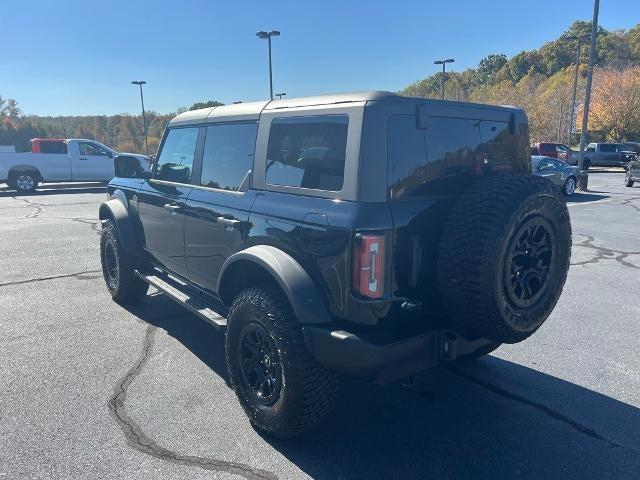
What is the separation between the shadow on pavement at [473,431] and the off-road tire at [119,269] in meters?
1.85

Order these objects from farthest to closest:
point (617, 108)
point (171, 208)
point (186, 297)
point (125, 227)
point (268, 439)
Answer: point (617, 108), point (125, 227), point (171, 208), point (186, 297), point (268, 439)

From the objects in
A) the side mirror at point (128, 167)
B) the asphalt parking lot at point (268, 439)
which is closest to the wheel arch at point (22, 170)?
the asphalt parking lot at point (268, 439)

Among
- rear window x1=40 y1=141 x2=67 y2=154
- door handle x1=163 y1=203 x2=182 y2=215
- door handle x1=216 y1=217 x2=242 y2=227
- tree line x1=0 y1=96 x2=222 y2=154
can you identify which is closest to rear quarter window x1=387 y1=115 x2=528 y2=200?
door handle x1=216 y1=217 x2=242 y2=227

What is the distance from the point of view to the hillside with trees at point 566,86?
4047 centimetres

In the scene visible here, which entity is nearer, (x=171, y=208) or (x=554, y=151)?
(x=171, y=208)

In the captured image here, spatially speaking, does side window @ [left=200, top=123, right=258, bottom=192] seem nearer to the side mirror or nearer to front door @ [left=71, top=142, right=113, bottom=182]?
the side mirror

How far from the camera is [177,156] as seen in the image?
14.8 ft

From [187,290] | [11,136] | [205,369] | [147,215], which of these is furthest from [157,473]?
[11,136]

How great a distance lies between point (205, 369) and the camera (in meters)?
3.94

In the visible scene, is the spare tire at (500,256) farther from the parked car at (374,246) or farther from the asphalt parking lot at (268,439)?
the asphalt parking lot at (268,439)

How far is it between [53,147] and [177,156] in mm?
16628

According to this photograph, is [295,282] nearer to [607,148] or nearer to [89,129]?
[607,148]

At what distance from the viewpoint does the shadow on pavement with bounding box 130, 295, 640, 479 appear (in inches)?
108

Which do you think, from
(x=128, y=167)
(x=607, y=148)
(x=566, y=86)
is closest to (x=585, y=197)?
(x=128, y=167)
